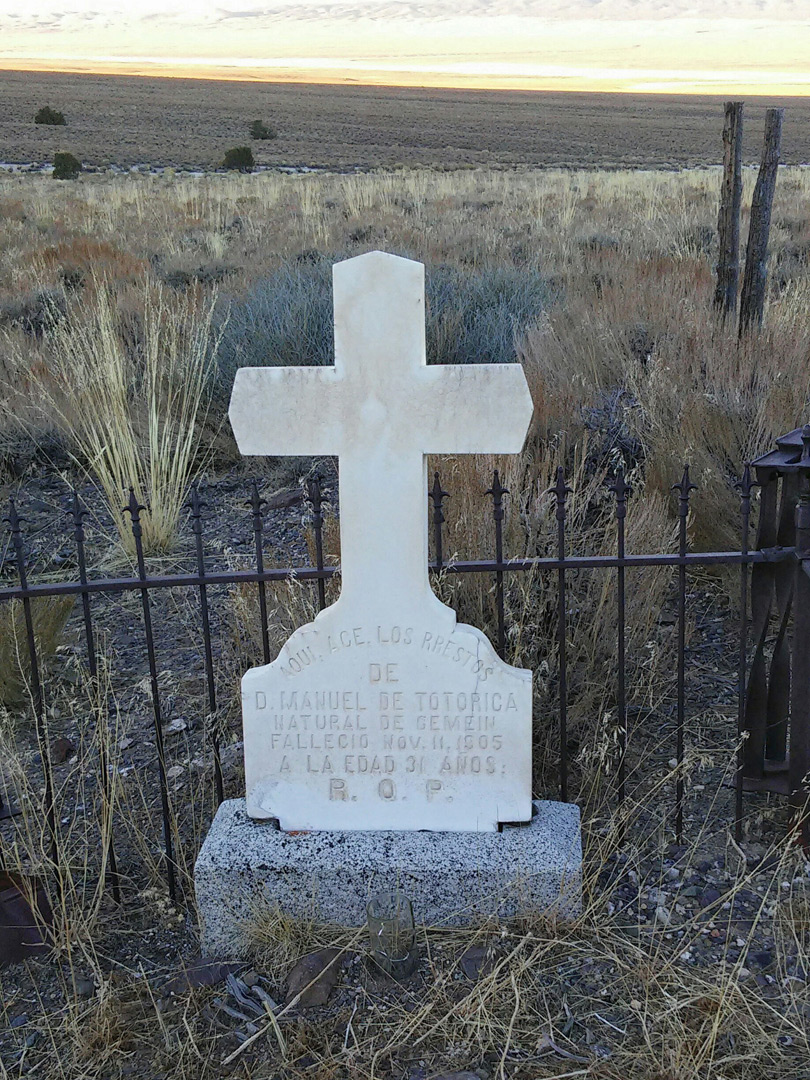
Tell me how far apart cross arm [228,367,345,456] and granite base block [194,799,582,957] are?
106cm

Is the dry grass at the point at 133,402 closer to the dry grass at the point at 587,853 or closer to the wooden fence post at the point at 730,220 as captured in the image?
the dry grass at the point at 587,853

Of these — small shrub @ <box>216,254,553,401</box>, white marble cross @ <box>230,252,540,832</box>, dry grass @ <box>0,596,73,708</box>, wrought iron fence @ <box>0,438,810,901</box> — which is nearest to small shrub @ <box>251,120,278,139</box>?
small shrub @ <box>216,254,553,401</box>

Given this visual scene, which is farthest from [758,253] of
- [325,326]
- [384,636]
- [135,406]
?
[384,636]

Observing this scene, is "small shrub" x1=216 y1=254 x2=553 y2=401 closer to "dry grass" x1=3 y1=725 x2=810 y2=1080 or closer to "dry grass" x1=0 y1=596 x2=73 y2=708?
"dry grass" x1=0 y1=596 x2=73 y2=708

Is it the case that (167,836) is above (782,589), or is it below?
below

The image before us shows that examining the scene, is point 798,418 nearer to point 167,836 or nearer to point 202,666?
point 202,666

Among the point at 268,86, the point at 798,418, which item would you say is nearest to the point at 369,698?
the point at 798,418

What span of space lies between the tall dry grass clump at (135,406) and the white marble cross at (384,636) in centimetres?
283

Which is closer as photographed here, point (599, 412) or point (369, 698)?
point (369, 698)

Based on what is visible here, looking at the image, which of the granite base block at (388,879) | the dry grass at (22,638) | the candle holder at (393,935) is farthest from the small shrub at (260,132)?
the candle holder at (393,935)

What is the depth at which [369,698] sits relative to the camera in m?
2.70

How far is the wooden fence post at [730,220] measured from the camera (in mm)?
7383

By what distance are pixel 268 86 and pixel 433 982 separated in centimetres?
13198

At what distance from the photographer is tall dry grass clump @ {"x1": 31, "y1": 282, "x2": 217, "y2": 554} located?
552cm
